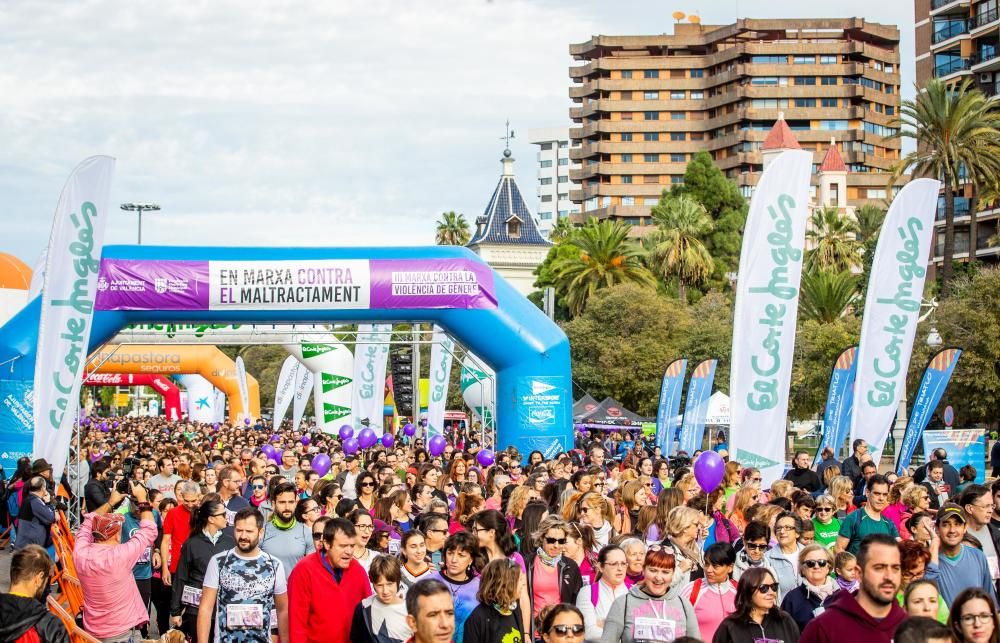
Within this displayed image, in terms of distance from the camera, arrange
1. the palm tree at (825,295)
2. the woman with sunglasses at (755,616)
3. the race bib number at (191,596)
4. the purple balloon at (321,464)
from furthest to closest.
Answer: the palm tree at (825,295)
the purple balloon at (321,464)
the race bib number at (191,596)
the woman with sunglasses at (755,616)

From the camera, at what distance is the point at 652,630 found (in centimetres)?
658

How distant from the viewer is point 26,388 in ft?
69.4

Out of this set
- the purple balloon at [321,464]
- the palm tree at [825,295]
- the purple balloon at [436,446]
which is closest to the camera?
the purple balloon at [321,464]

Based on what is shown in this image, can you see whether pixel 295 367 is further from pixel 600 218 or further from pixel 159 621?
pixel 600 218

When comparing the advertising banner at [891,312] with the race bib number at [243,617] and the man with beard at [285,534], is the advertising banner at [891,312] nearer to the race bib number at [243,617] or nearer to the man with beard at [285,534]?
the man with beard at [285,534]

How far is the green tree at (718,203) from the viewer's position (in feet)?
260

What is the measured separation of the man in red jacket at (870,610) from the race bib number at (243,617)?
3021mm

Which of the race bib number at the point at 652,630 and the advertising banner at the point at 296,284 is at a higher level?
the advertising banner at the point at 296,284

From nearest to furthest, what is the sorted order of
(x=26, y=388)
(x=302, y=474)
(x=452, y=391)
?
(x=302, y=474) → (x=26, y=388) → (x=452, y=391)

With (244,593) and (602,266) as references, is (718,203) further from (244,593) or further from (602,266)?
(244,593)

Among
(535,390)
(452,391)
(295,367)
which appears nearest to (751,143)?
(452,391)

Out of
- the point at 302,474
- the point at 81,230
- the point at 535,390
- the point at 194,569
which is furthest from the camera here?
the point at 535,390

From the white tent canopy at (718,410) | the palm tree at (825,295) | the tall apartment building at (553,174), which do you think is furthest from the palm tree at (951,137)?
the tall apartment building at (553,174)

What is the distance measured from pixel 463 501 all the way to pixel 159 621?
2817mm
